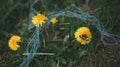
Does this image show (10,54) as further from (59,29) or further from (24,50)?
(59,29)

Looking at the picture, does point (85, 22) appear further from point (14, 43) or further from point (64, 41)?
point (14, 43)

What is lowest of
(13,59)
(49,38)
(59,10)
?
(13,59)

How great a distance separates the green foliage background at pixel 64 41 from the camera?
1.63 meters

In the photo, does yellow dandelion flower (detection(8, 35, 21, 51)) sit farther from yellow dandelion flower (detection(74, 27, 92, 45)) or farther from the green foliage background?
yellow dandelion flower (detection(74, 27, 92, 45))

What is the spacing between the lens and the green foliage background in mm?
1633

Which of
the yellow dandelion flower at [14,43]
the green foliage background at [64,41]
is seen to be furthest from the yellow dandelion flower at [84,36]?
the yellow dandelion flower at [14,43]

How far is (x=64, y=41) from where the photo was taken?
67.2 inches

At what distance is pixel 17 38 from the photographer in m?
1.68

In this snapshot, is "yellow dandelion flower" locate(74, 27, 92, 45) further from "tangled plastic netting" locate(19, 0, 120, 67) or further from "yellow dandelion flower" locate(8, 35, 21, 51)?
"yellow dandelion flower" locate(8, 35, 21, 51)

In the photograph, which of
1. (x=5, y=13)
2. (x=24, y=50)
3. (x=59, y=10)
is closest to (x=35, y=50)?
(x=24, y=50)

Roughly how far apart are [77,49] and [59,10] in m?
0.34

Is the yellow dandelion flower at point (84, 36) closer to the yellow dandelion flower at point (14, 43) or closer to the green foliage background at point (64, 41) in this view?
the green foliage background at point (64, 41)

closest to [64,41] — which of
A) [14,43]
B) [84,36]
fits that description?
[84,36]

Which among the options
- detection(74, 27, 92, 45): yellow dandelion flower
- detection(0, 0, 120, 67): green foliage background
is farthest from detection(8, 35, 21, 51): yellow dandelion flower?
detection(74, 27, 92, 45): yellow dandelion flower
